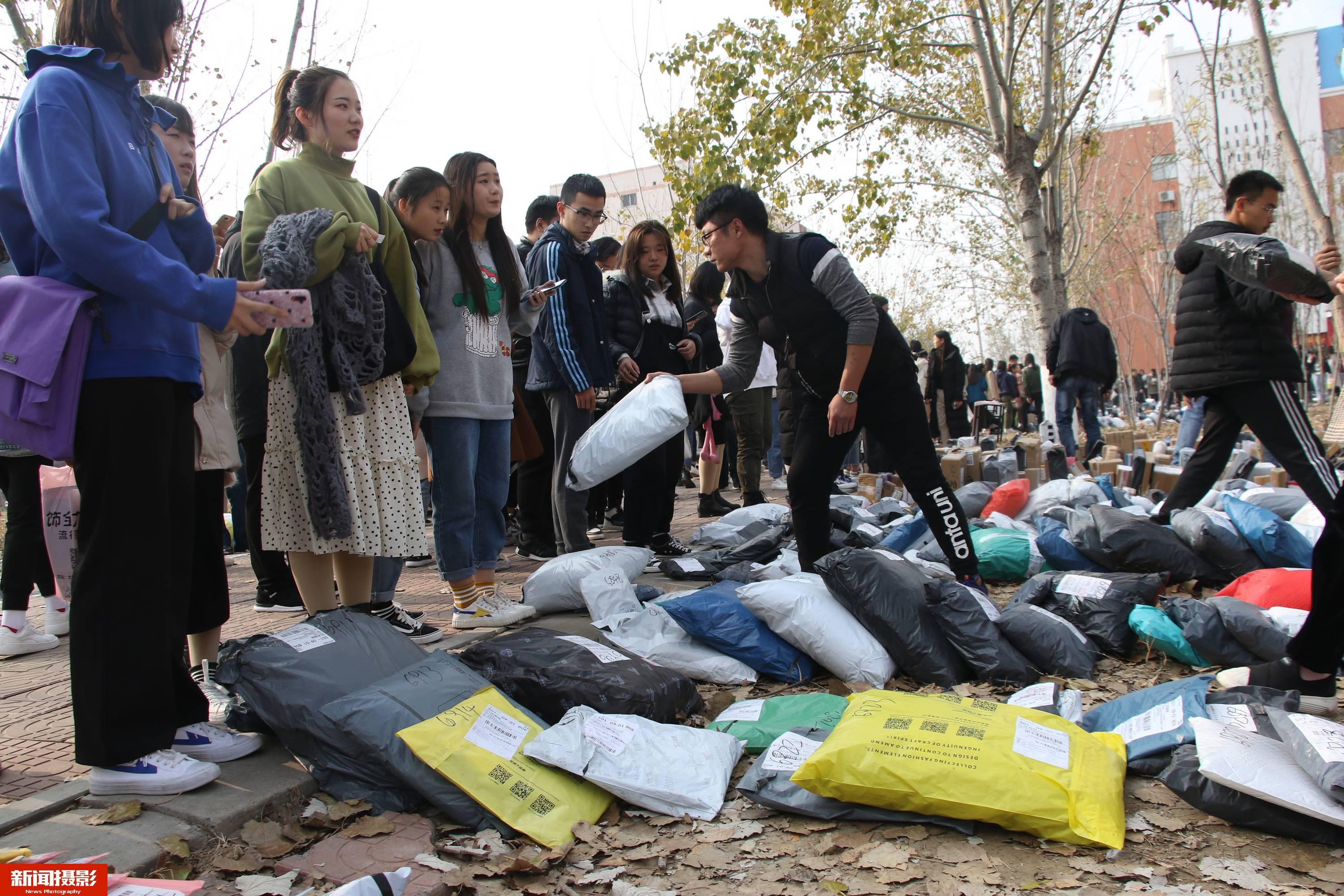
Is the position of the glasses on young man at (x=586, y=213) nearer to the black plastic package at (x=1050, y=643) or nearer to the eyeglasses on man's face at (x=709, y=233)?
the eyeglasses on man's face at (x=709, y=233)

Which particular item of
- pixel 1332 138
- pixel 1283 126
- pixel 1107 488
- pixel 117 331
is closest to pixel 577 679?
pixel 117 331

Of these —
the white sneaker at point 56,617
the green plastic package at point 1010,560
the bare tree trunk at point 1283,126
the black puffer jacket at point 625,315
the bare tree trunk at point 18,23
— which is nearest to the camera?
the white sneaker at point 56,617

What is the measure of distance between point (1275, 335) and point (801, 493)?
2508 mm

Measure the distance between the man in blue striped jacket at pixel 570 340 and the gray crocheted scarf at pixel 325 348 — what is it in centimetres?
139

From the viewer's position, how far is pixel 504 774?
2.04 meters

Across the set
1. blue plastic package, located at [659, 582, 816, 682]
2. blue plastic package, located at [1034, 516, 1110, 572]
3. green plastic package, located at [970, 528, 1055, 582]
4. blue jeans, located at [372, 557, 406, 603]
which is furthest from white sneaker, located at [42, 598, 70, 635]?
blue plastic package, located at [1034, 516, 1110, 572]

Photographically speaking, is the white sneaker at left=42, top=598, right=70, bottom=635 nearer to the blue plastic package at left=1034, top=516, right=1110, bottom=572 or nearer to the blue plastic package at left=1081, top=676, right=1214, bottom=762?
the blue plastic package at left=1081, top=676, right=1214, bottom=762

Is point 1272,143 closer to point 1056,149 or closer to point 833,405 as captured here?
point 1056,149

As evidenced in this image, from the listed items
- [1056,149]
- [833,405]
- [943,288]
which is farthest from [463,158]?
[943,288]

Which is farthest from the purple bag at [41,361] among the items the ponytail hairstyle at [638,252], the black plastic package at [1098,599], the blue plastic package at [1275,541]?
the blue plastic package at [1275,541]

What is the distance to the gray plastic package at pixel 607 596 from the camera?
3322 millimetres

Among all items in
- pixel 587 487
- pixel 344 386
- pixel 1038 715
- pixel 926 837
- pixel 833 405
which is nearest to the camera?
pixel 926 837

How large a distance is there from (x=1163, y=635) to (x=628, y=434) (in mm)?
2162

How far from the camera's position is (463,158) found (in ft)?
11.8
